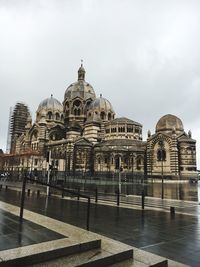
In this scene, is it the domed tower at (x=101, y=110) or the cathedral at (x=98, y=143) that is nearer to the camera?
the cathedral at (x=98, y=143)

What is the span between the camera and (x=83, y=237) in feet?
19.8

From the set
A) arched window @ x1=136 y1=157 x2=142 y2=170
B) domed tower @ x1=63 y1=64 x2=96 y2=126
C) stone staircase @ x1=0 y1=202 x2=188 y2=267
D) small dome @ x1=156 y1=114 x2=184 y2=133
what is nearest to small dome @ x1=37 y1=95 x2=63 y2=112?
domed tower @ x1=63 y1=64 x2=96 y2=126

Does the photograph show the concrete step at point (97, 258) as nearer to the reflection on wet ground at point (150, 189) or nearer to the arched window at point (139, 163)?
the reflection on wet ground at point (150, 189)

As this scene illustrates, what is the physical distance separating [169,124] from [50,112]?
37.8 metres

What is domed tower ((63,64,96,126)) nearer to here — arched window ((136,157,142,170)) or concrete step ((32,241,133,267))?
arched window ((136,157,142,170))

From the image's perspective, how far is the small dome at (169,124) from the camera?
6319 centimetres

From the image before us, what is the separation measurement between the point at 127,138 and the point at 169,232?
5760cm

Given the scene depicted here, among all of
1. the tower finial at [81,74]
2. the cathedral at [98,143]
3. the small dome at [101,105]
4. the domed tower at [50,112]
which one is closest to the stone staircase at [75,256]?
the cathedral at [98,143]

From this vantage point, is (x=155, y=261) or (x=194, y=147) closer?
(x=155, y=261)

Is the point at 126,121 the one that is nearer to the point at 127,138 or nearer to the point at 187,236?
the point at 127,138

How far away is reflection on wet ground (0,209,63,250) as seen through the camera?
543cm

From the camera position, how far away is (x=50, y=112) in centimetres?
8006

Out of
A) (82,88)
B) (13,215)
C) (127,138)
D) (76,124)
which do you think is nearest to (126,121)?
(127,138)

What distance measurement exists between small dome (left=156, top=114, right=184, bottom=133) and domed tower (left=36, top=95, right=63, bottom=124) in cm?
3249
